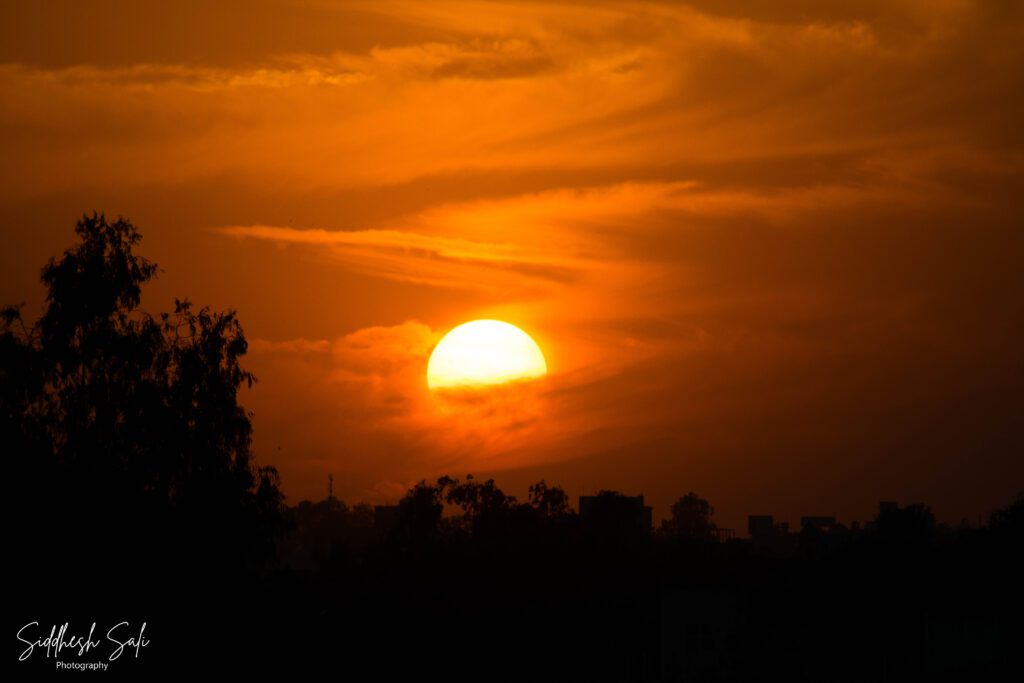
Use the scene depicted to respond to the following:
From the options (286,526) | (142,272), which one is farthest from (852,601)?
(142,272)

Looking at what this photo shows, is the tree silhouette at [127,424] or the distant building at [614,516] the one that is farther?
the distant building at [614,516]

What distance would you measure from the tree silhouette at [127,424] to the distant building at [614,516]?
80052 millimetres

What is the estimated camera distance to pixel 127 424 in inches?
1695

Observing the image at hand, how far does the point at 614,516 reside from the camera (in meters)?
132

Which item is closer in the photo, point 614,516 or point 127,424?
point 127,424

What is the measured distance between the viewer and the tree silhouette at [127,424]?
133ft

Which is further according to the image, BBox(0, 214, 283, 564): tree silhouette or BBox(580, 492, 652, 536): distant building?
BBox(580, 492, 652, 536): distant building

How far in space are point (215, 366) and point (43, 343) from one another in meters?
5.79

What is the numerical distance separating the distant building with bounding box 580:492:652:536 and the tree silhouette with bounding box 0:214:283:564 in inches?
3152

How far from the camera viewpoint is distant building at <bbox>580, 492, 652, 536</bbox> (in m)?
127

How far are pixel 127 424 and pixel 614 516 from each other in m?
92.7

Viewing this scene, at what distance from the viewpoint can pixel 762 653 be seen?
225 ft

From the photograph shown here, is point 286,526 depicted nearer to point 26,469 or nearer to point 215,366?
point 215,366

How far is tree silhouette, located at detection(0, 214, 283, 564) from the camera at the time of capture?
40.6 metres
